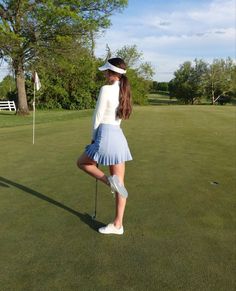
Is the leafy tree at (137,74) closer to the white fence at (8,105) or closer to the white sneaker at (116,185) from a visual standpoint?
the white fence at (8,105)

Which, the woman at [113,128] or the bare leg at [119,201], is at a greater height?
the woman at [113,128]

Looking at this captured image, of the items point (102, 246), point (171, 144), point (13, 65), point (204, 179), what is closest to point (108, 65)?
point (102, 246)

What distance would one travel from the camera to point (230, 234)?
177 inches

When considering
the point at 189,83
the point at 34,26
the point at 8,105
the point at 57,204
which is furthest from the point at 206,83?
the point at 57,204

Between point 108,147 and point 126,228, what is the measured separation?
3.47 feet

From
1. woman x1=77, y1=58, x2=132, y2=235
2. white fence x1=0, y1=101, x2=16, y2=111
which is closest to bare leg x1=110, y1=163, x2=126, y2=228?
woman x1=77, y1=58, x2=132, y2=235

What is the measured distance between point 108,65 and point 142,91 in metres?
62.1

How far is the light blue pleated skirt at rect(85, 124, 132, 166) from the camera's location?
4344 mm

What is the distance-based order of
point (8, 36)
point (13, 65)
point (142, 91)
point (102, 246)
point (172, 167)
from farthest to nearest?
point (142, 91) < point (13, 65) < point (8, 36) < point (172, 167) < point (102, 246)

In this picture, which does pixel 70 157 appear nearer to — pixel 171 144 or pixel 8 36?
pixel 171 144

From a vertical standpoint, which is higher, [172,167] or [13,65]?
[13,65]

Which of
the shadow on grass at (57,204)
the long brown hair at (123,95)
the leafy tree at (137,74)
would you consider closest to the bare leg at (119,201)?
the shadow on grass at (57,204)

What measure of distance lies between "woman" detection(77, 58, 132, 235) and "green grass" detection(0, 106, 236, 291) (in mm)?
530

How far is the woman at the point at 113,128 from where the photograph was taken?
4254mm
